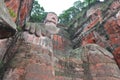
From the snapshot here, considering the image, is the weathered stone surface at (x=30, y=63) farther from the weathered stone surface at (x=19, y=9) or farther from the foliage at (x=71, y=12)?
the foliage at (x=71, y=12)

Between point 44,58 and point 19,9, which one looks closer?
point 44,58

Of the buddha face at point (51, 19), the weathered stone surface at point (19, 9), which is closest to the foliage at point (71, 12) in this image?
the buddha face at point (51, 19)

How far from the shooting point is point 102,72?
23.7 ft

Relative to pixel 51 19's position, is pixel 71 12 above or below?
above

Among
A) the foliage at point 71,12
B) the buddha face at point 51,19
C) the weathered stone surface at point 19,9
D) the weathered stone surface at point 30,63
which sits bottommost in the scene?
the weathered stone surface at point 30,63

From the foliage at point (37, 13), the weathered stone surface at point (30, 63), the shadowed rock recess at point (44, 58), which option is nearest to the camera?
the weathered stone surface at point (30, 63)

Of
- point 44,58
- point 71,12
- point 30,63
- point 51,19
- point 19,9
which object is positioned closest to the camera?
point 30,63

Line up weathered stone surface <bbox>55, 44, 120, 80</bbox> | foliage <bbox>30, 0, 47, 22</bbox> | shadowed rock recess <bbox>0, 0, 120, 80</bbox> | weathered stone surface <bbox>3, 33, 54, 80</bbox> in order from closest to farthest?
weathered stone surface <bbox>3, 33, 54, 80</bbox> → shadowed rock recess <bbox>0, 0, 120, 80</bbox> → weathered stone surface <bbox>55, 44, 120, 80</bbox> → foliage <bbox>30, 0, 47, 22</bbox>

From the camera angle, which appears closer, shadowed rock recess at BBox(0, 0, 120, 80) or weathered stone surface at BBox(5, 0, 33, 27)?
shadowed rock recess at BBox(0, 0, 120, 80)

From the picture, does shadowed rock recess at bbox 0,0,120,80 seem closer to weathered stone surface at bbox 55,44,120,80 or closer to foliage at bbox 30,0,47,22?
weathered stone surface at bbox 55,44,120,80

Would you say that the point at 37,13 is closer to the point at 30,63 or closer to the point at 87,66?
the point at 87,66

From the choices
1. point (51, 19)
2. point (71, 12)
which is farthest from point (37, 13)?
point (71, 12)

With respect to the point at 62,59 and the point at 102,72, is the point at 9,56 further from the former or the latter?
the point at 102,72

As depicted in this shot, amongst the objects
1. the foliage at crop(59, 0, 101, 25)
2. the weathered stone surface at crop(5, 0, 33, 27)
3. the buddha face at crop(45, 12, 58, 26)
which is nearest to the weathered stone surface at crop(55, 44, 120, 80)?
the weathered stone surface at crop(5, 0, 33, 27)
